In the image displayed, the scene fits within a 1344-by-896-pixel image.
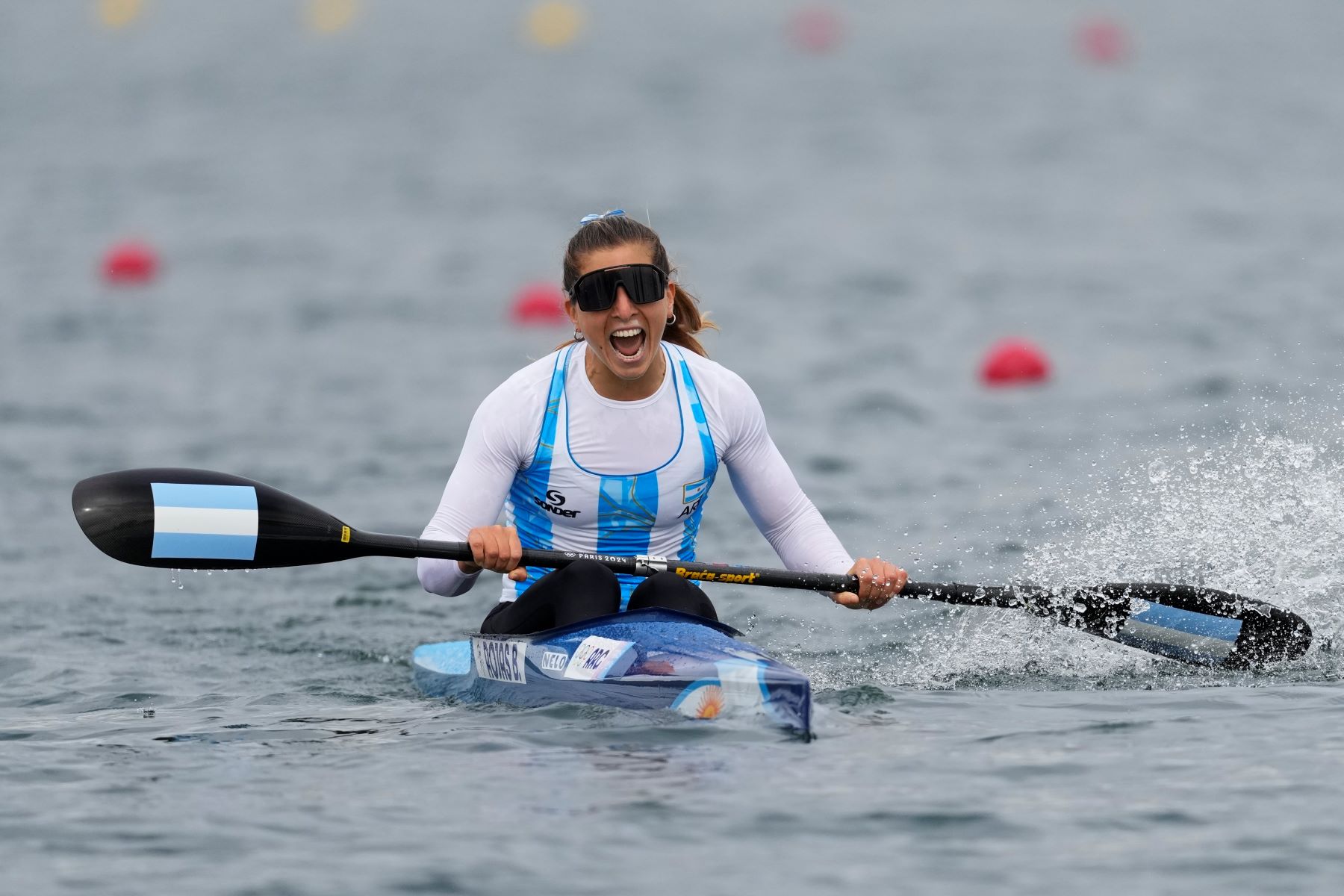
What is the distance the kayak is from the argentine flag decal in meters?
0.93

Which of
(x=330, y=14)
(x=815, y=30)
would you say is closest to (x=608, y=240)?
(x=815, y=30)

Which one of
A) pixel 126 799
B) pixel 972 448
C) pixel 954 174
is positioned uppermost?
pixel 954 174

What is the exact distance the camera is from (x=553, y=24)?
45281 millimetres

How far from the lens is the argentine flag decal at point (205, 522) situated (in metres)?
6.56

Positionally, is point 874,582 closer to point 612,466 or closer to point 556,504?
point 612,466

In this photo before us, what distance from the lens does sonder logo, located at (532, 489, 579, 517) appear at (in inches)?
256

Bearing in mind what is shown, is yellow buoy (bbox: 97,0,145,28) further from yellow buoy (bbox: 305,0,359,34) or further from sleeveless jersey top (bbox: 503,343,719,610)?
sleeveless jersey top (bbox: 503,343,719,610)

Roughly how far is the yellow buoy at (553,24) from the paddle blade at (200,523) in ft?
122

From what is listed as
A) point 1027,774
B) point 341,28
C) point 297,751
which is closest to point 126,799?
point 297,751

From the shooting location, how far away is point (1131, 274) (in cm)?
1809

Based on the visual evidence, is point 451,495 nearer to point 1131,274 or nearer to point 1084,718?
point 1084,718

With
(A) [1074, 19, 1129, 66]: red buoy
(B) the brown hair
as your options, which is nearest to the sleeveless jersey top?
(B) the brown hair

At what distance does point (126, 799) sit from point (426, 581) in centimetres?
137

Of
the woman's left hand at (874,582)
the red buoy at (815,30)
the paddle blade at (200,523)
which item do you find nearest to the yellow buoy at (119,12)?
the red buoy at (815,30)
